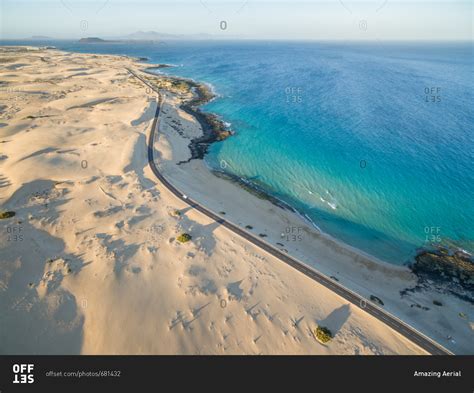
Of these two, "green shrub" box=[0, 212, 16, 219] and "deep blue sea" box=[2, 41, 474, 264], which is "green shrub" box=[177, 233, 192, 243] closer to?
"deep blue sea" box=[2, 41, 474, 264]

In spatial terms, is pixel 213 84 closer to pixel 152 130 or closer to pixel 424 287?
pixel 152 130

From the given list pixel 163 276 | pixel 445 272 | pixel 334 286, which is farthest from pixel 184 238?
pixel 445 272

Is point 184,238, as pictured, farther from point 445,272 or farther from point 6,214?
point 445,272

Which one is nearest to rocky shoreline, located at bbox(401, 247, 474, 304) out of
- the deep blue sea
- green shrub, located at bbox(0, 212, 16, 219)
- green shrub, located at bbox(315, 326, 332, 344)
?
the deep blue sea

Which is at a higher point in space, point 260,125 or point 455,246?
point 260,125

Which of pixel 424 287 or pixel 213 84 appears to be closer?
pixel 424 287

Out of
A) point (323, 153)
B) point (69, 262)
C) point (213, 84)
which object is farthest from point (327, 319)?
point (213, 84)

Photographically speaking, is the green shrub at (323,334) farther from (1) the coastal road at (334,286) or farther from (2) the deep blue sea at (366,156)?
(2) the deep blue sea at (366,156)
